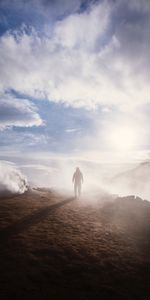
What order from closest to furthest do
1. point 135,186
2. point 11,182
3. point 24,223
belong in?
1. point 24,223
2. point 11,182
3. point 135,186

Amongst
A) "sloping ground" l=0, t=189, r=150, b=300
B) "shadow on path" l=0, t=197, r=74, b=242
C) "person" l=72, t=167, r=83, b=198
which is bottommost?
"sloping ground" l=0, t=189, r=150, b=300

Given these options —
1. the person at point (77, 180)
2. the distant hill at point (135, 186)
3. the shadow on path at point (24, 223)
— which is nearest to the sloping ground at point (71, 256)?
the shadow on path at point (24, 223)

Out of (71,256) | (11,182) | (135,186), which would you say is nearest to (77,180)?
(11,182)

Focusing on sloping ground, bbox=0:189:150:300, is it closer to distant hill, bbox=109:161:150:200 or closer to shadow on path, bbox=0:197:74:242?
shadow on path, bbox=0:197:74:242

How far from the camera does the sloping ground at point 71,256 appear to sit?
19.0 feet

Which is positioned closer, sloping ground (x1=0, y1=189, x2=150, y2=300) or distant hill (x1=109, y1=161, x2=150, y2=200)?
sloping ground (x1=0, y1=189, x2=150, y2=300)

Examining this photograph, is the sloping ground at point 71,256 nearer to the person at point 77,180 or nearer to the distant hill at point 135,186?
the person at point 77,180

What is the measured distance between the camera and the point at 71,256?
25.3ft

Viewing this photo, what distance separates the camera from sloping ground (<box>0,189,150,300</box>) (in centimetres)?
580

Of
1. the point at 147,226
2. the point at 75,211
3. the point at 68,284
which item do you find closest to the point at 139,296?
the point at 68,284

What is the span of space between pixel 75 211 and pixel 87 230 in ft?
12.2

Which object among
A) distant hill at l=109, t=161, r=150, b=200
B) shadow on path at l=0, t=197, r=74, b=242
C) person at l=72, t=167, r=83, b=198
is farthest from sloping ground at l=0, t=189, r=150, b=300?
distant hill at l=109, t=161, r=150, b=200

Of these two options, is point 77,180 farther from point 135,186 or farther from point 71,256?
point 135,186

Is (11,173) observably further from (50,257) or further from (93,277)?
(93,277)
